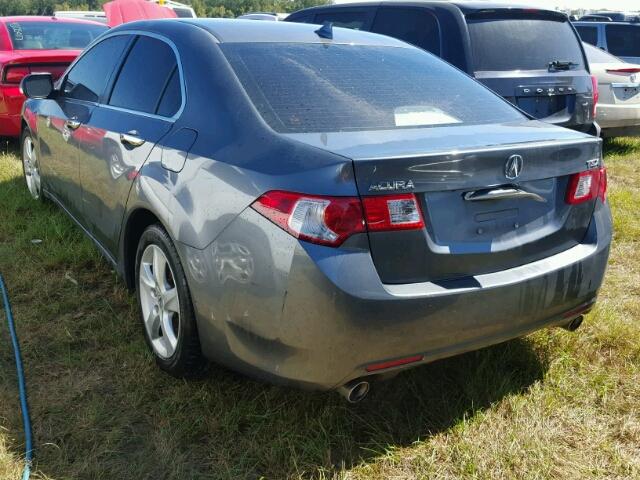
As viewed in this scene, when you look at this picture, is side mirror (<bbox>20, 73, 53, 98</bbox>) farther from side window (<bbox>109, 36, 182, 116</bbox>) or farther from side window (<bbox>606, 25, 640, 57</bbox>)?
side window (<bbox>606, 25, 640, 57</bbox>)

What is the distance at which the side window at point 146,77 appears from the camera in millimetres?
2998

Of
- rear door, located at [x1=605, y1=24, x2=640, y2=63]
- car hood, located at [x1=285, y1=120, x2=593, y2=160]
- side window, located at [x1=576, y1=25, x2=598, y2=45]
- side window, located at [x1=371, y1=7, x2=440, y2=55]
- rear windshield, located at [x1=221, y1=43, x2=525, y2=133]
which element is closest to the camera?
car hood, located at [x1=285, y1=120, x2=593, y2=160]

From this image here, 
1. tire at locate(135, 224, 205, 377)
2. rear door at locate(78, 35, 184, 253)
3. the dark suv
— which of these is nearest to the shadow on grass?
tire at locate(135, 224, 205, 377)

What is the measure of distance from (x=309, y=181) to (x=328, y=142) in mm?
231

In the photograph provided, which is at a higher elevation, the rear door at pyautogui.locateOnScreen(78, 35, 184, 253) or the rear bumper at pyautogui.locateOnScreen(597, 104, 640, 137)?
the rear door at pyautogui.locateOnScreen(78, 35, 184, 253)

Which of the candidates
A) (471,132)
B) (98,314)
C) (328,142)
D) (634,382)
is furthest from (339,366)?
(98,314)

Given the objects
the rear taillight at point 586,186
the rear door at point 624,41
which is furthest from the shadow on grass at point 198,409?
the rear door at point 624,41

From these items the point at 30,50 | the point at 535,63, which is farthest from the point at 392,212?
the point at 30,50

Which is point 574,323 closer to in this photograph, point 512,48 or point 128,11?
point 512,48

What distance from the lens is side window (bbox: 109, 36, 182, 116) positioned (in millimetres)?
2998

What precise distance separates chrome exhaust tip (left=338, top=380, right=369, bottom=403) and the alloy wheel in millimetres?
786

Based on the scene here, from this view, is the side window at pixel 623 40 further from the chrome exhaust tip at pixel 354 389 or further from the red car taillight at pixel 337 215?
the chrome exhaust tip at pixel 354 389

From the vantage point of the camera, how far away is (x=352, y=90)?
8.90 feet

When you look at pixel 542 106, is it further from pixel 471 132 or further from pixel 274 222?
pixel 274 222
